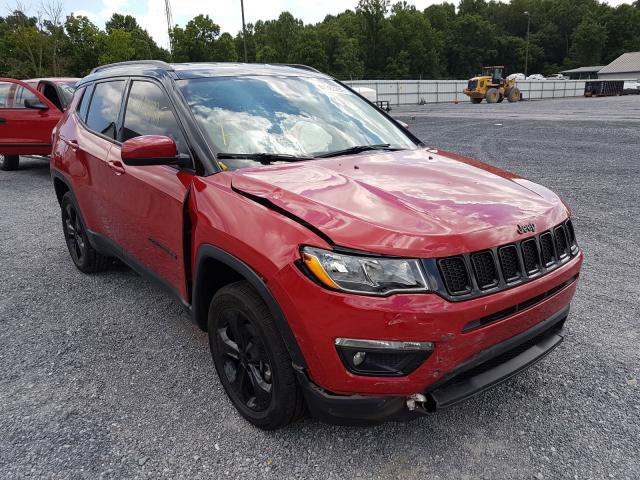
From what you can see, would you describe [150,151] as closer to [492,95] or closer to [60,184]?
[60,184]

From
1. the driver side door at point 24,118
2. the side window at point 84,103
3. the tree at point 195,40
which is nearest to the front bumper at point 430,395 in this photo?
the side window at point 84,103

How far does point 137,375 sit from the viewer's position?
299 cm

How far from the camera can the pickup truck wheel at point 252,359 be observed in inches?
84.4

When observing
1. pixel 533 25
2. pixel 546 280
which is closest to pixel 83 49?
pixel 546 280

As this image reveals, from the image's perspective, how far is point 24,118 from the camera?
30.0ft

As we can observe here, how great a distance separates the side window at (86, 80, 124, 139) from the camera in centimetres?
366

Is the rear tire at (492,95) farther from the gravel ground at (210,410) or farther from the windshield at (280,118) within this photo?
the windshield at (280,118)

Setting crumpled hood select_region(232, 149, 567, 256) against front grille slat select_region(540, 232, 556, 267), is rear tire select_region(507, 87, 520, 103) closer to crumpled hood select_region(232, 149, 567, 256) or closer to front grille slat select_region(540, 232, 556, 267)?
crumpled hood select_region(232, 149, 567, 256)

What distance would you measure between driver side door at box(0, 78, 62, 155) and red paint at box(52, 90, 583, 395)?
25.1ft

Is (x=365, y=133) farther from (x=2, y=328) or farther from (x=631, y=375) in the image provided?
(x=2, y=328)

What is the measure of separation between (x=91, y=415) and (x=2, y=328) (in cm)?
156

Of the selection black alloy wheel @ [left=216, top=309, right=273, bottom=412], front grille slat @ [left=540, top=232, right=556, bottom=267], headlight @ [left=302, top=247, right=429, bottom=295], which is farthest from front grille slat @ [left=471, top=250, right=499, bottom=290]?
black alloy wheel @ [left=216, top=309, right=273, bottom=412]

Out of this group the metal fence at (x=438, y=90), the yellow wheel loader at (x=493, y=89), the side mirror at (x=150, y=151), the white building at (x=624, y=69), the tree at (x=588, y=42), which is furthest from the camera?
the tree at (x=588, y=42)

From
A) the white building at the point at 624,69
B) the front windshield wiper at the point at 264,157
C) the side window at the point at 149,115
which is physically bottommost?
the front windshield wiper at the point at 264,157
